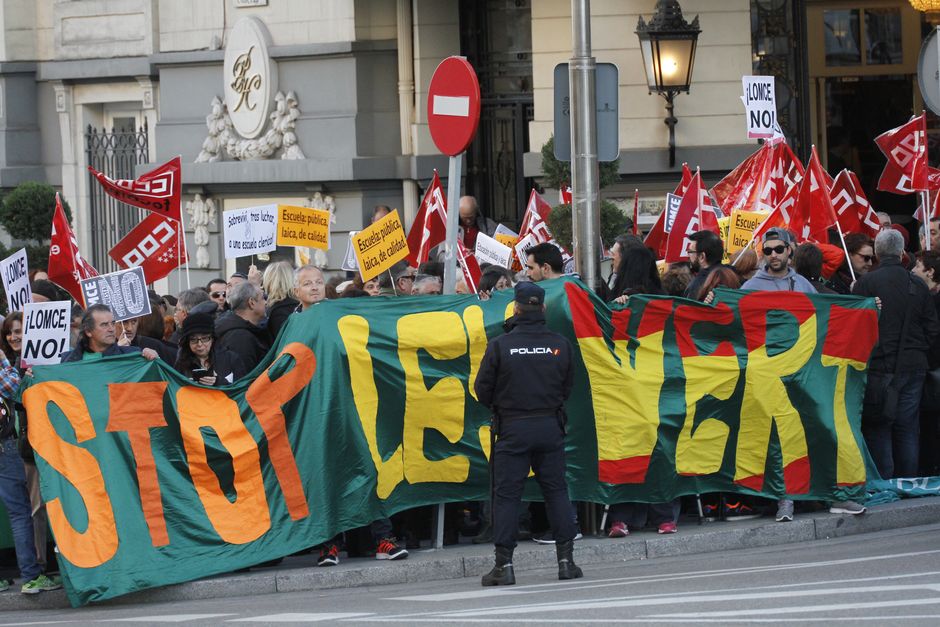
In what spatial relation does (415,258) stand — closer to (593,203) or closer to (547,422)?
(593,203)

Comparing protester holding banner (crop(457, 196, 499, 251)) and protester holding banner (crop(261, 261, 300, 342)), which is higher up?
protester holding banner (crop(457, 196, 499, 251))

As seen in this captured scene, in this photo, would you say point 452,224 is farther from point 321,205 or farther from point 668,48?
point 321,205

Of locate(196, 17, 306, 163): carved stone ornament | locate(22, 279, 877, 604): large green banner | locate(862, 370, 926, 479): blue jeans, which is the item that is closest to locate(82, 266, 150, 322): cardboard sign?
locate(22, 279, 877, 604): large green banner

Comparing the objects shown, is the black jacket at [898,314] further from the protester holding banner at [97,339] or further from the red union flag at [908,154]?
the protester holding banner at [97,339]

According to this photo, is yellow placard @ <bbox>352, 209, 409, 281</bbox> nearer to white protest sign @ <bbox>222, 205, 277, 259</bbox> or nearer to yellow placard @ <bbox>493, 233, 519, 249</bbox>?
white protest sign @ <bbox>222, 205, 277, 259</bbox>

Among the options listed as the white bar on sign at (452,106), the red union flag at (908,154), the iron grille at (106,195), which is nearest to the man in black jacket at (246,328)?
the white bar on sign at (452,106)

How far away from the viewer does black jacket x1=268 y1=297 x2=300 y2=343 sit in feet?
43.8

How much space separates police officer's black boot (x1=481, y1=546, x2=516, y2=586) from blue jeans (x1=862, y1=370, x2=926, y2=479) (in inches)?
148

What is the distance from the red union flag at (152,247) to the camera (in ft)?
54.0

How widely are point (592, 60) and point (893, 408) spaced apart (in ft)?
11.3

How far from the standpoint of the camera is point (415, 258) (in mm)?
18234

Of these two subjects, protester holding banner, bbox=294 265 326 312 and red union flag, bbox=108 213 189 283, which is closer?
protester holding banner, bbox=294 265 326 312

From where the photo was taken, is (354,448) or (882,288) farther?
(882,288)

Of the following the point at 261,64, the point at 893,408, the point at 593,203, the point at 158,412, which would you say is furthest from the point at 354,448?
the point at 261,64
